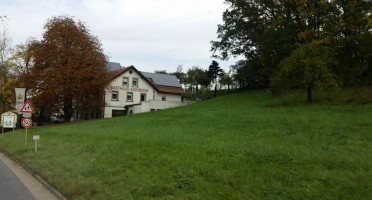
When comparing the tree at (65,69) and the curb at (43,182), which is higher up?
the tree at (65,69)

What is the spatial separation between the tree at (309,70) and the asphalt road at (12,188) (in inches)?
906

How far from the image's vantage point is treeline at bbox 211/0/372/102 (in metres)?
26.9

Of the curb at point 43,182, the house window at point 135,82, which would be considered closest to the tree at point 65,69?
the house window at point 135,82

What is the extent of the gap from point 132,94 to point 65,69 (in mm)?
16769

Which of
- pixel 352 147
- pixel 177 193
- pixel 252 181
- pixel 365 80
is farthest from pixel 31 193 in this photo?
pixel 365 80

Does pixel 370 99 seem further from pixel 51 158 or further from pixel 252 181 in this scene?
pixel 51 158

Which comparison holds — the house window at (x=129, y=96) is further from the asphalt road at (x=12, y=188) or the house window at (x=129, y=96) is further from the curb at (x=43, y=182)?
the asphalt road at (x=12, y=188)

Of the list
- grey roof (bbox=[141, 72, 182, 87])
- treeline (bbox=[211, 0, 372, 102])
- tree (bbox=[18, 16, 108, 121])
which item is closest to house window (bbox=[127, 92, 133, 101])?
grey roof (bbox=[141, 72, 182, 87])

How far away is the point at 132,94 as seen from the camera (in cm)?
5262

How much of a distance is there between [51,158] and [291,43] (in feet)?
99.3

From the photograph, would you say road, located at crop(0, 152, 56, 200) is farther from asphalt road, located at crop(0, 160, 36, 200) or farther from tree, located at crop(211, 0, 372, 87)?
tree, located at crop(211, 0, 372, 87)

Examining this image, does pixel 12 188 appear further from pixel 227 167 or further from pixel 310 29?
pixel 310 29

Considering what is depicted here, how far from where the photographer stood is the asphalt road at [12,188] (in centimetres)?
770

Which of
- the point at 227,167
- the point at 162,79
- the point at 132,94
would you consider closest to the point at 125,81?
the point at 132,94
